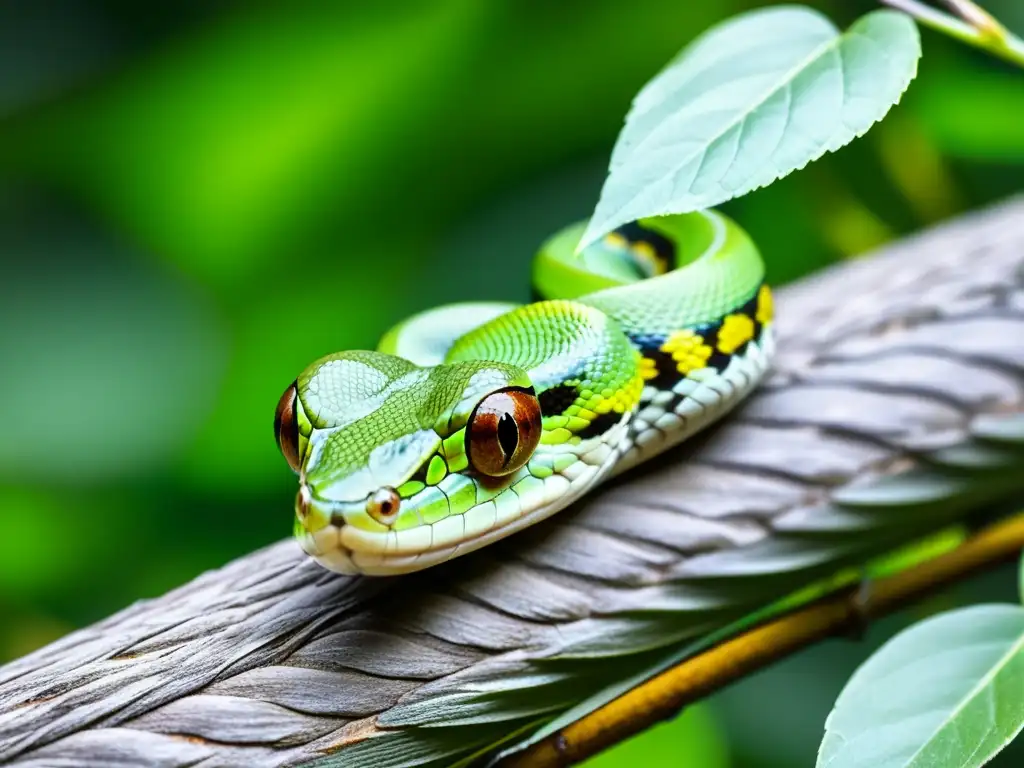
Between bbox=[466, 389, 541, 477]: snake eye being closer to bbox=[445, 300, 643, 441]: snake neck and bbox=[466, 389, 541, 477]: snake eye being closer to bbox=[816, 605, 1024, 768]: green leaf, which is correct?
bbox=[445, 300, 643, 441]: snake neck

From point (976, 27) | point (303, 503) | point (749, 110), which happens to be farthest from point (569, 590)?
point (976, 27)

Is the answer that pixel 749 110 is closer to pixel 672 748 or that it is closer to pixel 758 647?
pixel 758 647

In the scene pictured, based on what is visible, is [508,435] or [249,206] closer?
[508,435]

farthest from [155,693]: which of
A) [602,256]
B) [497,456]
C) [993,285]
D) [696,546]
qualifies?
[993,285]

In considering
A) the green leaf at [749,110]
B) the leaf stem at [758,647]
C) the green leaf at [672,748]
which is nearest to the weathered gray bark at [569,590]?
the leaf stem at [758,647]

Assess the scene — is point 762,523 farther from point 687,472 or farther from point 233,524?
point 233,524

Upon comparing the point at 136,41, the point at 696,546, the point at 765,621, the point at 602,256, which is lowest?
the point at 765,621

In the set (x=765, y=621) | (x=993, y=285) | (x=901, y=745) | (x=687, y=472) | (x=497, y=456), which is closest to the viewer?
(x=901, y=745)
